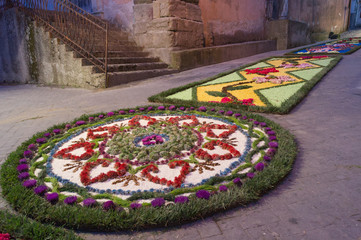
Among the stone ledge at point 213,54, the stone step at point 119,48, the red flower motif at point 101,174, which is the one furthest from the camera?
the stone ledge at point 213,54

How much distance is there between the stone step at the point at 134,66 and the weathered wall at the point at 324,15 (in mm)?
12712

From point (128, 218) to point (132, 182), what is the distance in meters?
0.41

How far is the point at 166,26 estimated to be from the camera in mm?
7129

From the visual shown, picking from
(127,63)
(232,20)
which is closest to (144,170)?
(127,63)

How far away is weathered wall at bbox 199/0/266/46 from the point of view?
28.4ft

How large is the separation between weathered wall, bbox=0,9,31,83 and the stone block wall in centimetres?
334

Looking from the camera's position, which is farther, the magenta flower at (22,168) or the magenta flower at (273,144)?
the magenta flower at (273,144)

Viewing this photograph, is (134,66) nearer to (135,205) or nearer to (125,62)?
(125,62)

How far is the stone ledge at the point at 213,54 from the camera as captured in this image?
24.0ft

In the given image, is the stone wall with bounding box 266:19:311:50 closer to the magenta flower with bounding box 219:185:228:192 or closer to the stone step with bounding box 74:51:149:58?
the stone step with bounding box 74:51:149:58

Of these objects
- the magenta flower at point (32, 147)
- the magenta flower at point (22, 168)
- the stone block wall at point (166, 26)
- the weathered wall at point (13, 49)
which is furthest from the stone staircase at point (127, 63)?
the magenta flower at point (22, 168)

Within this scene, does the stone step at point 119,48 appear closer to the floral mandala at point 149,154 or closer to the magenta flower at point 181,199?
the floral mandala at point 149,154

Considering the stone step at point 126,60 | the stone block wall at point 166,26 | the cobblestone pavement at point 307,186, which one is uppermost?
the stone block wall at point 166,26

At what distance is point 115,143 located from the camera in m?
2.32
